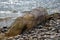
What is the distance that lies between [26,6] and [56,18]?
391 cm

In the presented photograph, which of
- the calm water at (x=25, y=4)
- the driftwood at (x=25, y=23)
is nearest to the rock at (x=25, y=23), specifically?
the driftwood at (x=25, y=23)

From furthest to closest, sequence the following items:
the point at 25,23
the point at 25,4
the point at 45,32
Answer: the point at 25,4 → the point at 25,23 → the point at 45,32

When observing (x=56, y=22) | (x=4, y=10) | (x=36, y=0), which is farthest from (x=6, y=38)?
(x=36, y=0)

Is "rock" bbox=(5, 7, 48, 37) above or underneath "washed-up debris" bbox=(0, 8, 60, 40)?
above

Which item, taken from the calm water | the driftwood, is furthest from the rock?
the calm water

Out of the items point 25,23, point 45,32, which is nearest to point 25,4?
point 25,23

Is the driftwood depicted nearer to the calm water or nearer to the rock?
the rock

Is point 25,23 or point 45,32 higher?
point 25,23

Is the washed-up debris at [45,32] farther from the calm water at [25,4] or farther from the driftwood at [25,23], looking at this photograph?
the calm water at [25,4]

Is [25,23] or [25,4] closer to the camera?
[25,23]

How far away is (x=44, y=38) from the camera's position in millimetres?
2949

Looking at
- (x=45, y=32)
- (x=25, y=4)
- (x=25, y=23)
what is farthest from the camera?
(x=25, y=4)

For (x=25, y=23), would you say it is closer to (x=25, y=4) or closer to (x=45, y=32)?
(x=45, y=32)

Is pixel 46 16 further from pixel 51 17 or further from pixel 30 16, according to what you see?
pixel 30 16
